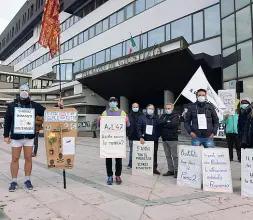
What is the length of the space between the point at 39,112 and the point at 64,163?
120 cm

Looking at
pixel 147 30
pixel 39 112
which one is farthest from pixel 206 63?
pixel 39 112

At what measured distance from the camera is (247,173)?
5395 millimetres

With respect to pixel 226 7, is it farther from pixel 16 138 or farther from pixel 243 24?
pixel 16 138

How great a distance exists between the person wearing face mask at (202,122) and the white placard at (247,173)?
832 mm

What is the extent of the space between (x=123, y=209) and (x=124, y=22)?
80.0ft

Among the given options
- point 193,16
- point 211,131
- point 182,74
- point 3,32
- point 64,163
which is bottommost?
point 64,163

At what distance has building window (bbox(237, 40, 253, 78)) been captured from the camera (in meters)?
13.7

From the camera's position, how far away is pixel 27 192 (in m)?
5.58

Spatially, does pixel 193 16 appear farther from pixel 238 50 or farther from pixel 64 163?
pixel 64 163

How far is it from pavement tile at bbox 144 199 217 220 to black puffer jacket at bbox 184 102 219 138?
172 cm

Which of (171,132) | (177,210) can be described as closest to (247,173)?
(177,210)

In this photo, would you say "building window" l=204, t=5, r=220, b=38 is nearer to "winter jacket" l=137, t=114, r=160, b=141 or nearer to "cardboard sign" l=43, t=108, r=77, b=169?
"winter jacket" l=137, t=114, r=160, b=141

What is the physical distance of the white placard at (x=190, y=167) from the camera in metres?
5.93

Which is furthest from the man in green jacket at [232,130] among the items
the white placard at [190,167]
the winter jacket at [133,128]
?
the white placard at [190,167]
